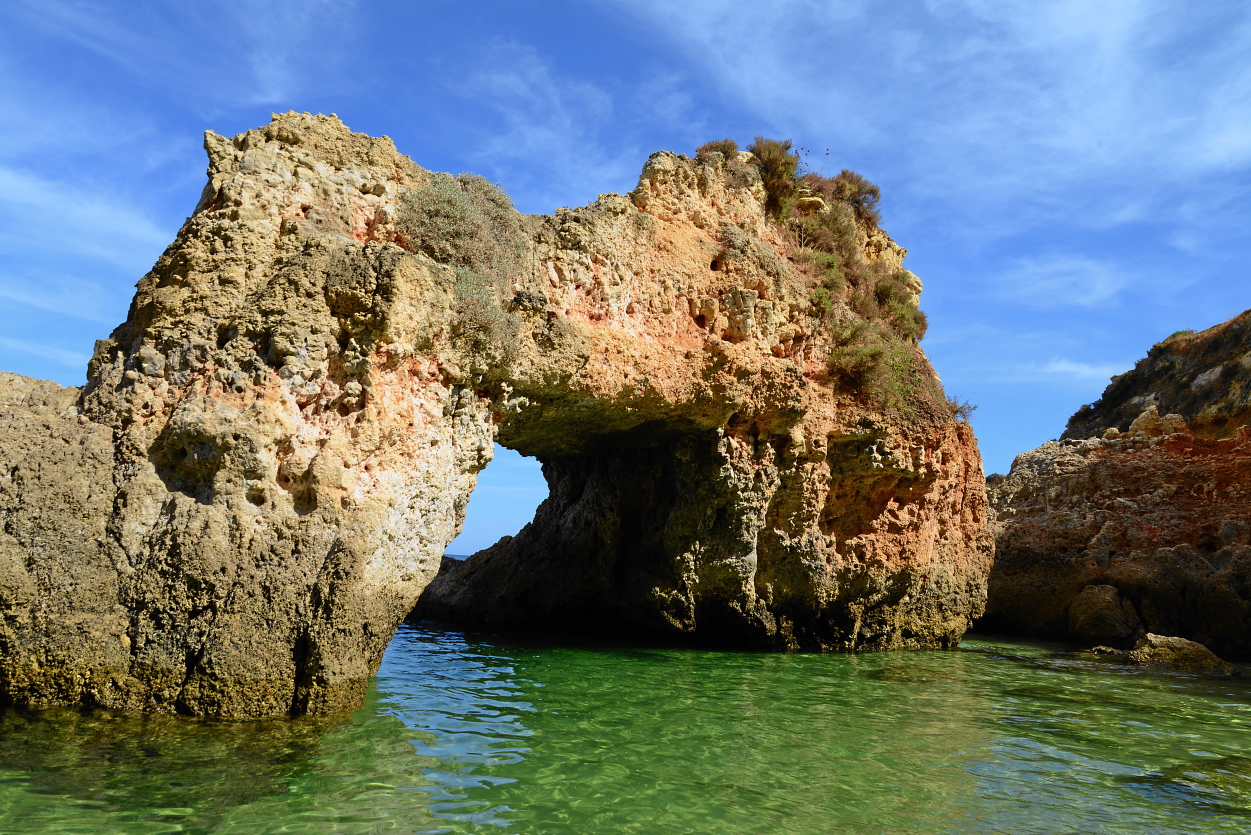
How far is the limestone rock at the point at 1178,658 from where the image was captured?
1315 centimetres

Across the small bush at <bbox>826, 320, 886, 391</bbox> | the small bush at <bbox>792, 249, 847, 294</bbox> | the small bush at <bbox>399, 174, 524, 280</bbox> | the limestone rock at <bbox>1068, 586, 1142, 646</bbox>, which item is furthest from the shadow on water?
the limestone rock at <bbox>1068, 586, 1142, 646</bbox>

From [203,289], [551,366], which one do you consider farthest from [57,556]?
[551,366]

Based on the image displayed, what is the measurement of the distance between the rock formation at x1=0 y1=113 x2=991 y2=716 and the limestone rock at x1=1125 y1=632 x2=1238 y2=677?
3013 millimetres

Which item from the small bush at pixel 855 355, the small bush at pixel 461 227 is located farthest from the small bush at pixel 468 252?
the small bush at pixel 855 355

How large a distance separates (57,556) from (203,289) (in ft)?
9.28

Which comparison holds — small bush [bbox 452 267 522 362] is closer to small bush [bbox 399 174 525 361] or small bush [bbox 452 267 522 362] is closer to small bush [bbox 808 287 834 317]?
small bush [bbox 399 174 525 361]

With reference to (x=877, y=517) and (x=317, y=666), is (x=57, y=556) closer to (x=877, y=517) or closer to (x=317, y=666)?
(x=317, y=666)

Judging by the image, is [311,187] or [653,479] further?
[653,479]

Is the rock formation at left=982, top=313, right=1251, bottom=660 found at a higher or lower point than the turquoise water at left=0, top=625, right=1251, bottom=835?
higher

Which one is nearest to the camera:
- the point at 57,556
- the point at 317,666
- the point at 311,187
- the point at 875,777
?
the point at 875,777

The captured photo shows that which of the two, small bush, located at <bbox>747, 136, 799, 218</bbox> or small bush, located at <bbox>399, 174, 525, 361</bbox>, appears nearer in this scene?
small bush, located at <bbox>399, 174, 525, 361</bbox>

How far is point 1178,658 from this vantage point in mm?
13445

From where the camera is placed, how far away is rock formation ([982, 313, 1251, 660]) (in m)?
16.9

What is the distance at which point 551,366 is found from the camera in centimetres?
1047
